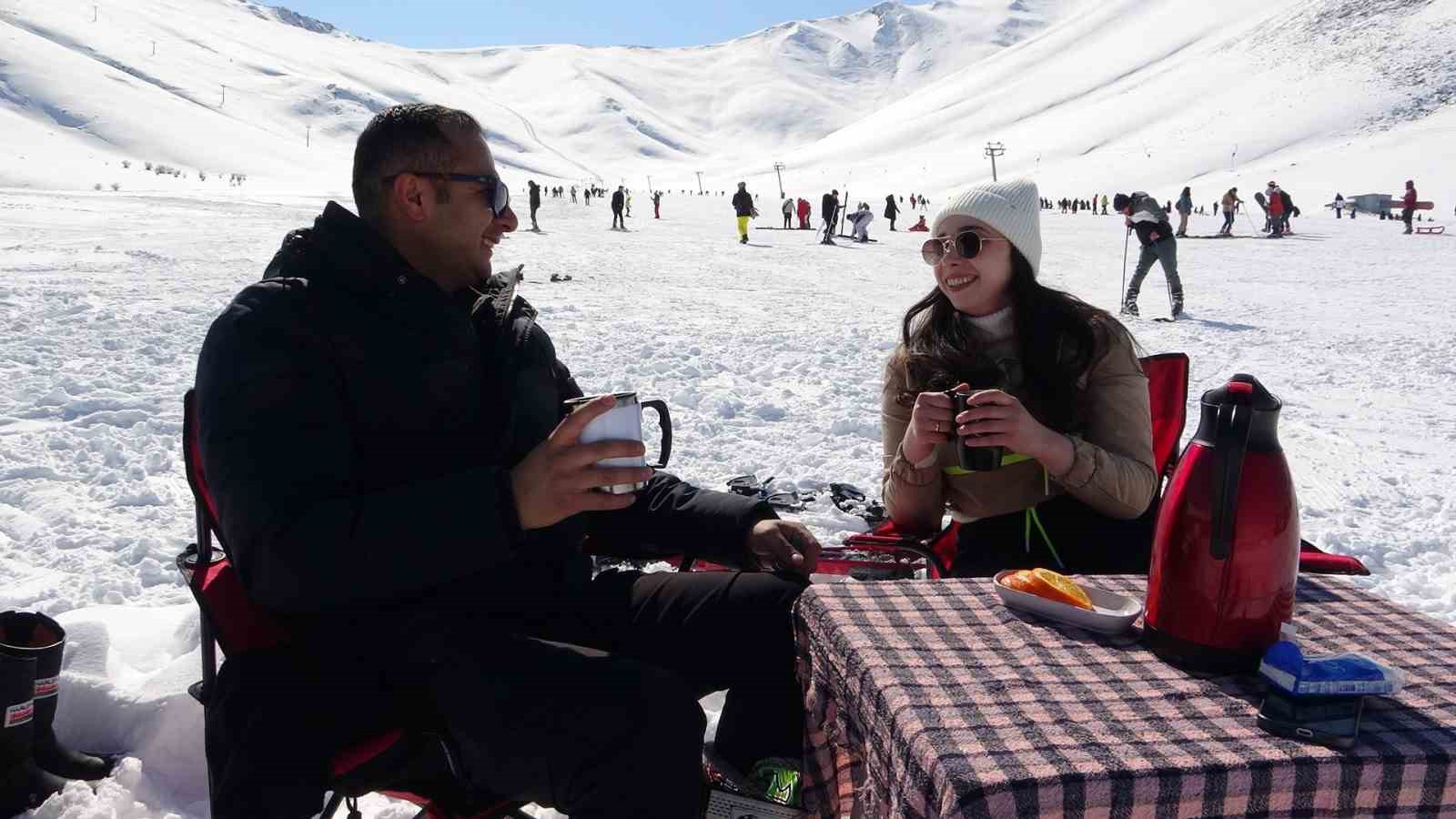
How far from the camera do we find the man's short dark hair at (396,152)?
2074mm

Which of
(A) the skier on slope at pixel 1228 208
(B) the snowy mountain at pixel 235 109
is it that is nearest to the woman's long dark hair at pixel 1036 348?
(A) the skier on slope at pixel 1228 208

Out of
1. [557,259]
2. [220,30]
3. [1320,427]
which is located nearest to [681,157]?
[220,30]

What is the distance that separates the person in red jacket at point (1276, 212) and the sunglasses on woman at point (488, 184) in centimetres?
2810

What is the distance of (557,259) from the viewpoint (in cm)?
1741

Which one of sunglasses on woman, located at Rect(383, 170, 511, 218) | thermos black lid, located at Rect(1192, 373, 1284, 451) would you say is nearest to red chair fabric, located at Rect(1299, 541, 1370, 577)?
thermos black lid, located at Rect(1192, 373, 1284, 451)

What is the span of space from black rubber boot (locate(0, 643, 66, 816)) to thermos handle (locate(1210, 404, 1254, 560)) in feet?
7.64

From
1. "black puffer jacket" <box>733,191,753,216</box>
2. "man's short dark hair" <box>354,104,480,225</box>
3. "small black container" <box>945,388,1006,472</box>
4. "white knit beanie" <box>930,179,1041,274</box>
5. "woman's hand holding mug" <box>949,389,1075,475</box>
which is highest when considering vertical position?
"black puffer jacket" <box>733,191,753,216</box>

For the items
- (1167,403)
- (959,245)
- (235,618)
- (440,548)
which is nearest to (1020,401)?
(959,245)

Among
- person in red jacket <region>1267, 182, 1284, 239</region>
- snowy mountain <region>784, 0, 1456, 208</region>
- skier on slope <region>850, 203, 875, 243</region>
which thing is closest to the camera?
skier on slope <region>850, 203, 875, 243</region>

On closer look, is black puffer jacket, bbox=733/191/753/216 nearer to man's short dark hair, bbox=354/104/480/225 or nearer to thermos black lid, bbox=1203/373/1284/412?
man's short dark hair, bbox=354/104/480/225

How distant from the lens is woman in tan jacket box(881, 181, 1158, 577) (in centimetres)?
252

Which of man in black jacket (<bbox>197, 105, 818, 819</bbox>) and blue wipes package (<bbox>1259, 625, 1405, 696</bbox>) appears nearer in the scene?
blue wipes package (<bbox>1259, 625, 1405, 696</bbox>)

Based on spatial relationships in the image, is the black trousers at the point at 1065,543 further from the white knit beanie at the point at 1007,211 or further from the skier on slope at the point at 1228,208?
the skier on slope at the point at 1228,208

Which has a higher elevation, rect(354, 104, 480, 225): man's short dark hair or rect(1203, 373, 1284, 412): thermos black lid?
rect(354, 104, 480, 225): man's short dark hair
